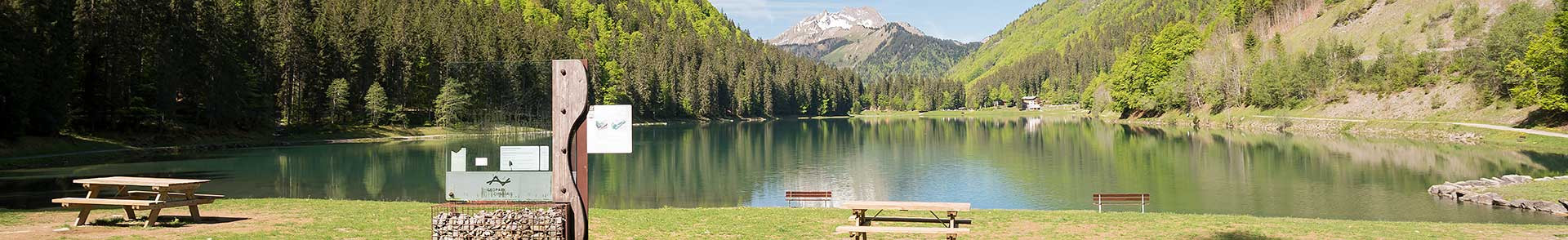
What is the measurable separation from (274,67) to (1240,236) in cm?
6272

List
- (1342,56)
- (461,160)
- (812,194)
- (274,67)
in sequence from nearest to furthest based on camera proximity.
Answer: (461,160)
(812,194)
(274,67)
(1342,56)

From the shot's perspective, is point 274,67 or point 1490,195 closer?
point 1490,195

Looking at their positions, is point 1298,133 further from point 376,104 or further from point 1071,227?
point 376,104

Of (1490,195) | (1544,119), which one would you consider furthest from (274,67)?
(1544,119)

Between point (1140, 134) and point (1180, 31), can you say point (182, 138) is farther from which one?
point (1180, 31)

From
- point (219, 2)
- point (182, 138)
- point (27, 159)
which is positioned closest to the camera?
point (27, 159)

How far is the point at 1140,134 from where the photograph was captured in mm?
67938

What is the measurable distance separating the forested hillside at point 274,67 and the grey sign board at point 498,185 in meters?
0.56

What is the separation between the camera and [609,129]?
9.28 metres

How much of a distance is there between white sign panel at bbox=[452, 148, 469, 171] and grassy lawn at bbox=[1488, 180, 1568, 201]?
2314cm

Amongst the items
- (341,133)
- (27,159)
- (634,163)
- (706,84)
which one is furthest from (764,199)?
(706,84)

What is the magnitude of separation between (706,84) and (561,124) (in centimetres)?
12008

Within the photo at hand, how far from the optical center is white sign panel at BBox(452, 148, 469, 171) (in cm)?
934

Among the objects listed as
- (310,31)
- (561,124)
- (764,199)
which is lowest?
(764,199)
